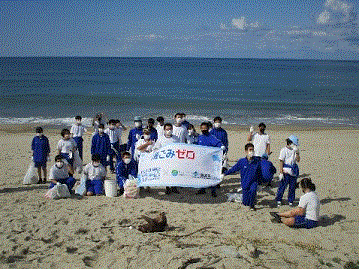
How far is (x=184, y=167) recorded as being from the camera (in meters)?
9.10

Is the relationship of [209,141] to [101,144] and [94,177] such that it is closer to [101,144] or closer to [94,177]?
[94,177]

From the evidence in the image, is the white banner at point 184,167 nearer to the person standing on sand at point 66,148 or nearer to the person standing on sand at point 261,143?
the person standing on sand at point 261,143

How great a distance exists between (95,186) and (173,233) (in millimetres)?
3183

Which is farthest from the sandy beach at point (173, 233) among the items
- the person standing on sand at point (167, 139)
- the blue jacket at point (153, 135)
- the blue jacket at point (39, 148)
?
the blue jacket at point (153, 135)

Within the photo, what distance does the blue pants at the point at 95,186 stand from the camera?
9.59 metres

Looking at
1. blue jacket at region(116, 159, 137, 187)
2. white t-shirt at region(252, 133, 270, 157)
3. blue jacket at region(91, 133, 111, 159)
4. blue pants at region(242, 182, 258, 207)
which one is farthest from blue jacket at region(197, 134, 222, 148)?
blue jacket at region(91, 133, 111, 159)

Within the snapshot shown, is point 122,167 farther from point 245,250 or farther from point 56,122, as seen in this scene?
point 56,122

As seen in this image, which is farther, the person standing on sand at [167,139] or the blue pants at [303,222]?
the person standing on sand at [167,139]

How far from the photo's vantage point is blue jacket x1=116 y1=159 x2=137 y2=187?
32.0 feet

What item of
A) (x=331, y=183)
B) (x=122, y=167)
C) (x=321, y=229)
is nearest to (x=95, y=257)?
(x=122, y=167)

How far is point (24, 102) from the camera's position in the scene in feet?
123

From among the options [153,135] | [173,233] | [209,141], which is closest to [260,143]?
[209,141]

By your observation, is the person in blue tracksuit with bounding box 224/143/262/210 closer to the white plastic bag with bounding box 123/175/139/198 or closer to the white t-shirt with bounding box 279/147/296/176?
the white t-shirt with bounding box 279/147/296/176

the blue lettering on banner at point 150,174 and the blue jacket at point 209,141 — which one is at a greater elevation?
the blue jacket at point 209,141
